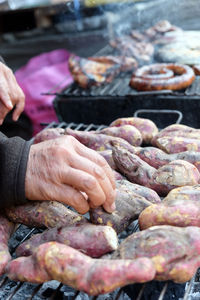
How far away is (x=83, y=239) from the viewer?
5.34 ft

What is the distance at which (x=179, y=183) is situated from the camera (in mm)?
1951

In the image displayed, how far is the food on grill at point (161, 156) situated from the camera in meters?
2.11

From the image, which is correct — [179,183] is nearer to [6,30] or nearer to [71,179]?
[71,179]

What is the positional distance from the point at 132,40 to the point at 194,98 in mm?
2040

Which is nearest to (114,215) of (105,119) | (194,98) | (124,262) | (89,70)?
(124,262)

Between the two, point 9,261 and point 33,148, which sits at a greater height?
point 33,148

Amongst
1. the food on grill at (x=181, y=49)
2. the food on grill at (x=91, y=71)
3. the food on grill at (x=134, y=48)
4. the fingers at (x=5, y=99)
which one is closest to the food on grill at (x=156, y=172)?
the fingers at (x=5, y=99)

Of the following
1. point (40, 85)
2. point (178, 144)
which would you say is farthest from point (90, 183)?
point (40, 85)

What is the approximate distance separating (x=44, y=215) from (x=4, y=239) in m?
0.21

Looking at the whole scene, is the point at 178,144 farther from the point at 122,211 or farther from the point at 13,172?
the point at 13,172

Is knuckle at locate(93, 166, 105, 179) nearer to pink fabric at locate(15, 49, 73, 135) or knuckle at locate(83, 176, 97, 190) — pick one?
knuckle at locate(83, 176, 97, 190)

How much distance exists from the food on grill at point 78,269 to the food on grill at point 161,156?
0.85 m

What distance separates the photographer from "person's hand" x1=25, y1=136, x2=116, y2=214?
1651 millimetres

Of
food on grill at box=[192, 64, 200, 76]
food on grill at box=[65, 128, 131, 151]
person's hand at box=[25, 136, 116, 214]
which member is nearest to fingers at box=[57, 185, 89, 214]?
person's hand at box=[25, 136, 116, 214]
